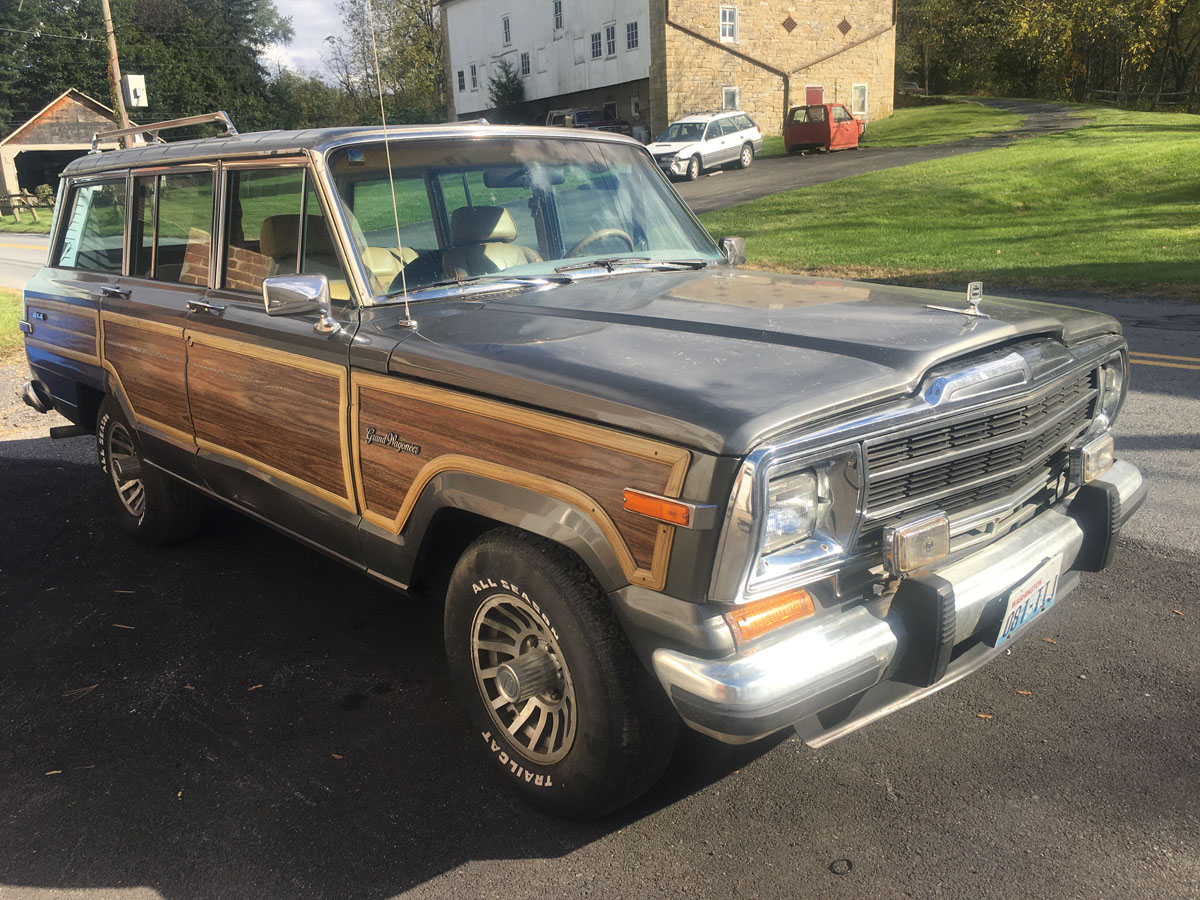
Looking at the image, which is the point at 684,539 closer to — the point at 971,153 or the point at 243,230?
the point at 243,230

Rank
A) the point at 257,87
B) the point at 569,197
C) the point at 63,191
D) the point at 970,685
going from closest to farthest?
the point at 970,685 < the point at 569,197 < the point at 63,191 < the point at 257,87

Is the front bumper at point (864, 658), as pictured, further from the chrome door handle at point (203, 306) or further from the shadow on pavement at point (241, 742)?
the chrome door handle at point (203, 306)

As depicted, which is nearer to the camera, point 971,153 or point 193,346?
point 193,346

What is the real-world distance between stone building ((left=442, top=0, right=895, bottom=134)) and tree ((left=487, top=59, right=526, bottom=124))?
0.60 metres

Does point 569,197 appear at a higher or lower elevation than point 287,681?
higher

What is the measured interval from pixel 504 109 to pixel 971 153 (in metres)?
28.4

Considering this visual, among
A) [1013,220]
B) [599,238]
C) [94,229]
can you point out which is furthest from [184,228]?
[1013,220]

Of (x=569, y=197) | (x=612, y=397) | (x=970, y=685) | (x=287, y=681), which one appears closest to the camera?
(x=612, y=397)

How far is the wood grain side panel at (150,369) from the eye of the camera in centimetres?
429

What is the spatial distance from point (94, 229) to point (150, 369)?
3.89ft

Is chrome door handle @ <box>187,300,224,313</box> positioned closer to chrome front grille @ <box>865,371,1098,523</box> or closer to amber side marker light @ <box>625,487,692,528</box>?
amber side marker light @ <box>625,487,692,528</box>

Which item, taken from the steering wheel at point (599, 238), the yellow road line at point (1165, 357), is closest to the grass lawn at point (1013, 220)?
the yellow road line at point (1165, 357)

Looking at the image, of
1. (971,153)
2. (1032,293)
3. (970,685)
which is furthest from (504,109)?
(970,685)

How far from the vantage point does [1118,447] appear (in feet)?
18.9
